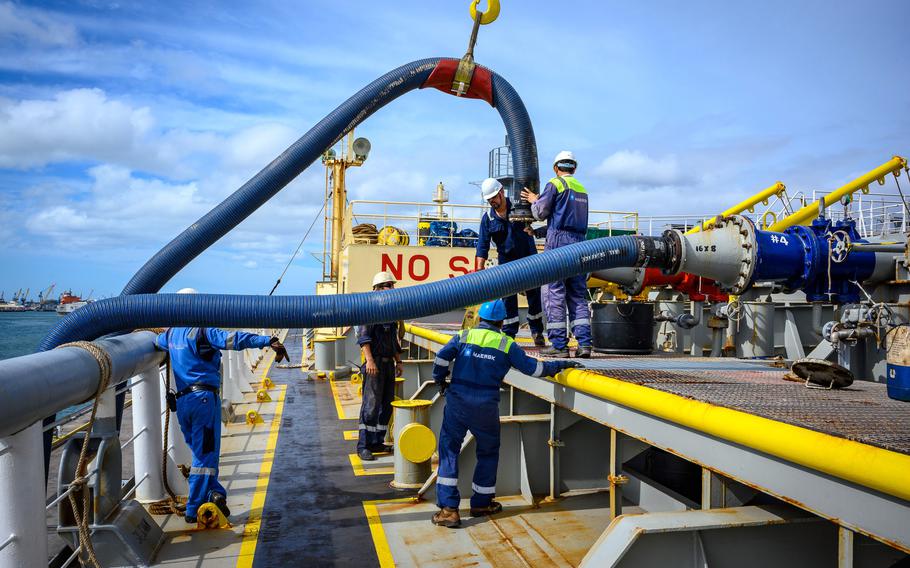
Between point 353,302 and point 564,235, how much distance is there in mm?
2148

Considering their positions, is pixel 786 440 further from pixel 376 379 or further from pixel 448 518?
pixel 376 379

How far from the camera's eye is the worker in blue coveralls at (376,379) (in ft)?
22.7

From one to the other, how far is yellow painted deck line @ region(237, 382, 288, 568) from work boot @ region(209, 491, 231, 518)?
19 cm

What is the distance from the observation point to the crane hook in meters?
5.98

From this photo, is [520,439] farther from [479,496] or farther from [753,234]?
[753,234]

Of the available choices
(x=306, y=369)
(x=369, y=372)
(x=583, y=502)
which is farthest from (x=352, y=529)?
(x=306, y=369)

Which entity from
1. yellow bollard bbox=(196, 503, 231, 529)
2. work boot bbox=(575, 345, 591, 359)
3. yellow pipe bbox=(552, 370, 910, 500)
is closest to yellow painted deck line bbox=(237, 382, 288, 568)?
yellow bollard bbox=(196, 503, 231, 529)

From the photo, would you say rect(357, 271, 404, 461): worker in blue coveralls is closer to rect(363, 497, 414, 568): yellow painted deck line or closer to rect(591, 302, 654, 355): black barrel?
rect(363, 497, 414, 568): yellow painted deck line

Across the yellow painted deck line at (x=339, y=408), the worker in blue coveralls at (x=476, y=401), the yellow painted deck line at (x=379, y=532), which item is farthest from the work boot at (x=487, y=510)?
the yellow painted deck line at (x=339, y=408)

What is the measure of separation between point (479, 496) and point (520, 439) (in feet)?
2.10

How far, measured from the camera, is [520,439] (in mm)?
5297

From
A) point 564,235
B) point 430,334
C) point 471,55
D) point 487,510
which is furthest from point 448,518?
point 471,55

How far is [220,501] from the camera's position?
16.1ft

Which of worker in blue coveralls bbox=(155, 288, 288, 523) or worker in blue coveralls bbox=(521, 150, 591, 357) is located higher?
worker in blue coveralls bbox=(521, 150, 591, 357)
